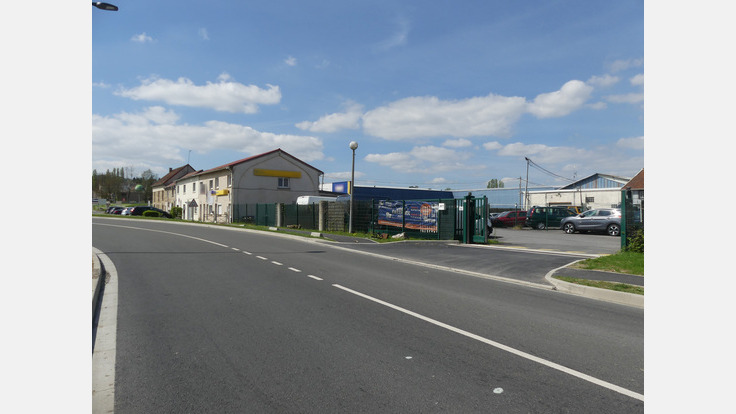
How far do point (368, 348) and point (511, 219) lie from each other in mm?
31949

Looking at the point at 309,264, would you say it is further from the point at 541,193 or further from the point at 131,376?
the point at 541,193

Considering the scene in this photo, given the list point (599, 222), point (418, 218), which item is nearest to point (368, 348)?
point (418, 218)

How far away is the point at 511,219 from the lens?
34.3m

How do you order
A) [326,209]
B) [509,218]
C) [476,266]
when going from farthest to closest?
[509,218] < [326,209] < [476,266]

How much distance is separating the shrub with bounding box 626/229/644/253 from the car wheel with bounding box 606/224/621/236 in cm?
1293

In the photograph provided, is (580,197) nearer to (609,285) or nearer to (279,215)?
(279,215)

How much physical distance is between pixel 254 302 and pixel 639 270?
348 inches

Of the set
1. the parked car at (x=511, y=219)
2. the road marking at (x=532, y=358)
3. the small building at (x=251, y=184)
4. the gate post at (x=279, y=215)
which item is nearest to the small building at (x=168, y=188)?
the small building at (x=251, y=184)

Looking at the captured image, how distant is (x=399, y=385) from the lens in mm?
3738

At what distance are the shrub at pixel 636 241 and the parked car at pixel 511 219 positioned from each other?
21.3 metres

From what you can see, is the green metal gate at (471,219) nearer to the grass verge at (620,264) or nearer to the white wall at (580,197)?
the grass verge at (620,264)

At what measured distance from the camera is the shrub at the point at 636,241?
40.7ft

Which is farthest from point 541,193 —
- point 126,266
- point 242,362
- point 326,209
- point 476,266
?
point 242,362

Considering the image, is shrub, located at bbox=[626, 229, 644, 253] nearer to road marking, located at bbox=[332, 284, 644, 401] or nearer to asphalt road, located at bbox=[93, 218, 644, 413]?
asphalt road, located at bbox=[93, 218, 644, 413]
